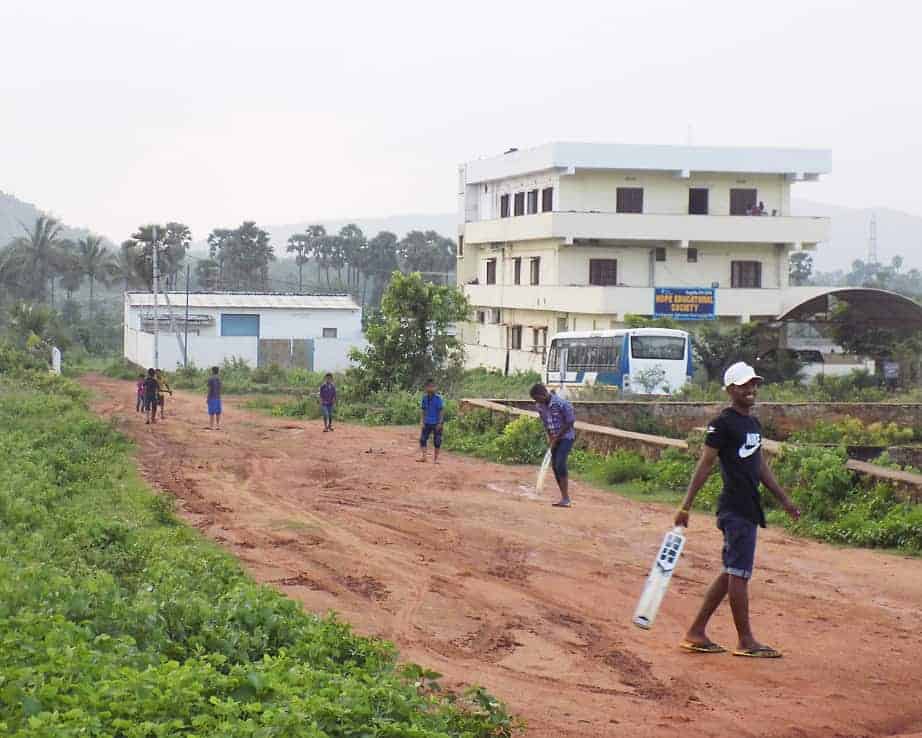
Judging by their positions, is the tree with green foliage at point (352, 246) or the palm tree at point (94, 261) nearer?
the palm tree at point (94, 261)

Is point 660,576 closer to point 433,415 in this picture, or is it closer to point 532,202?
point 433,415

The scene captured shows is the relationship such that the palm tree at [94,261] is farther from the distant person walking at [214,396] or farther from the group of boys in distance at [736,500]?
the group of boys in distance at [736,500]

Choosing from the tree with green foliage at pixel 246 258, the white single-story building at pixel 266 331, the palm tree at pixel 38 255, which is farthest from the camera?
the tree with green foliage at pixel 246 258

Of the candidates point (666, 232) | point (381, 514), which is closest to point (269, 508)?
point (381, 514)

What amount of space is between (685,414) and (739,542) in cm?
1913

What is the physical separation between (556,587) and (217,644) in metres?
4.53

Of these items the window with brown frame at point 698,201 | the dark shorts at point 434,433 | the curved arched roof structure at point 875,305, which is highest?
the window with brown frame at point 698,201

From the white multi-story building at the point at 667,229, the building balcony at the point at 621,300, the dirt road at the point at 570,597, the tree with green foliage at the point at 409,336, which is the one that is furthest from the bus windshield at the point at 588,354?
the dirt road at the point at 570,597

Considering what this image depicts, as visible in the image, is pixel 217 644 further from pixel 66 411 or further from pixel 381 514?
pixel 66 411

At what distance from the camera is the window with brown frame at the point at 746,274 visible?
53.5 m

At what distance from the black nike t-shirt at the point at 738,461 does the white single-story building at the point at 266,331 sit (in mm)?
53408

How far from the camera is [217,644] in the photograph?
288 inches

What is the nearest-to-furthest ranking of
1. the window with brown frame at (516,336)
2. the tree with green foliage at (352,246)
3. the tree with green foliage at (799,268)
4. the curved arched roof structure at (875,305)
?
the curved arched roof structure at (875,305) < the window with brown frame at (516,336) < the tree with green foliage at (352,246) < the tree with green foliage at (799,268)

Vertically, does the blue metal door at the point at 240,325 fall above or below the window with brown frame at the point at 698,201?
below
